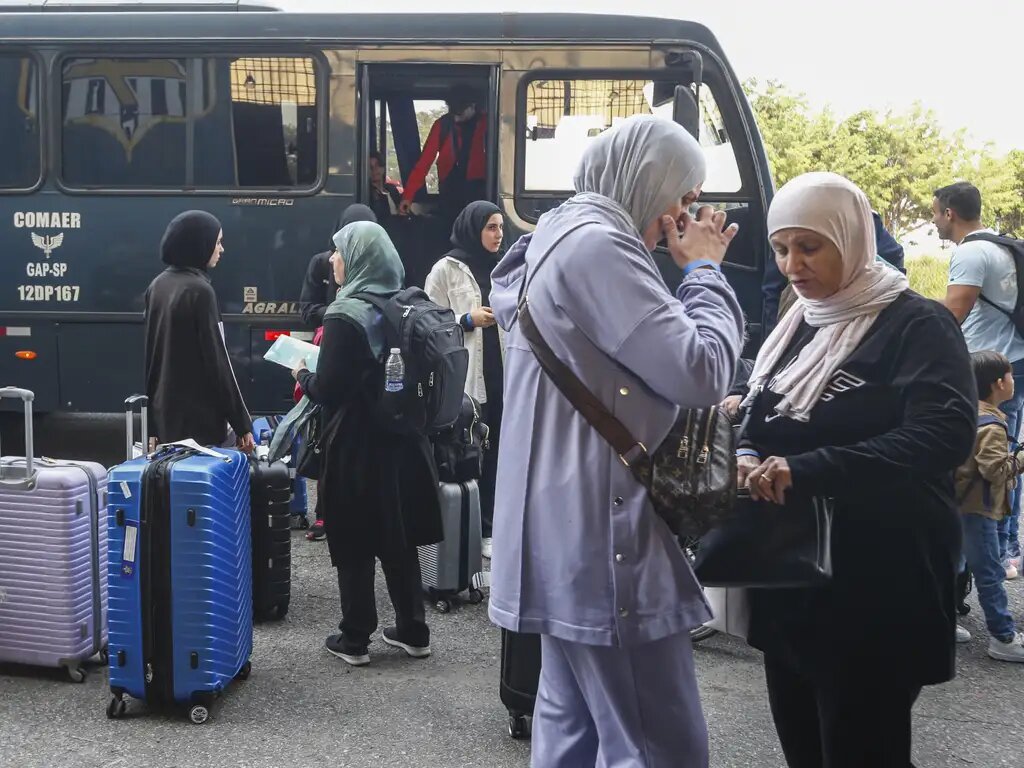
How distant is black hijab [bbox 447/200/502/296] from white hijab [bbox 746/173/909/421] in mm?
3523

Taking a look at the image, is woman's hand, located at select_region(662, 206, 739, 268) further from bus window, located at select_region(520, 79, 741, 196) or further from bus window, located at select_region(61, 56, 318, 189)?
bus window, located at select_region(61, 56, 318, 189)

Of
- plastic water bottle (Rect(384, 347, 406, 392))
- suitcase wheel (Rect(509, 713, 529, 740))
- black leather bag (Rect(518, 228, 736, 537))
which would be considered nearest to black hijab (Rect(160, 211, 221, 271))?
plastic water bottle (Rect(384, 347, 406, 392))

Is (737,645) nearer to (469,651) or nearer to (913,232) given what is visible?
(469,651)

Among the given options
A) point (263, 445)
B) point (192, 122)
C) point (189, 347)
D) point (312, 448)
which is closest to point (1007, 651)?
point (312, 448)

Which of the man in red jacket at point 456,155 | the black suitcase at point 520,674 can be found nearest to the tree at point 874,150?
the man in red jacket at point 456,155

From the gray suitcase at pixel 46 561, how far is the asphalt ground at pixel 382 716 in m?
0.14

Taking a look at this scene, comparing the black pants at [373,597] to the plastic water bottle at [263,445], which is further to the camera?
the plastic water bottle at [263,445]

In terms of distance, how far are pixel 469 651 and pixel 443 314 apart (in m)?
1.39

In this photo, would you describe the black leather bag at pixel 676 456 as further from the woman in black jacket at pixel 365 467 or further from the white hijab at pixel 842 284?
the woman in black jacket at pixel 365 467

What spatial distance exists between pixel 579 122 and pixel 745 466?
203 inches

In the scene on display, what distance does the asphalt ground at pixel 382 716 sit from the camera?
3.74 metres

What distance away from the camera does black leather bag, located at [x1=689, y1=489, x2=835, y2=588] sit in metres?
2.45

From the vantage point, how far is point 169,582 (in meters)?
3.92

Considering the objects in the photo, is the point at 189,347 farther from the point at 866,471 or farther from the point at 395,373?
the point at 866,471
